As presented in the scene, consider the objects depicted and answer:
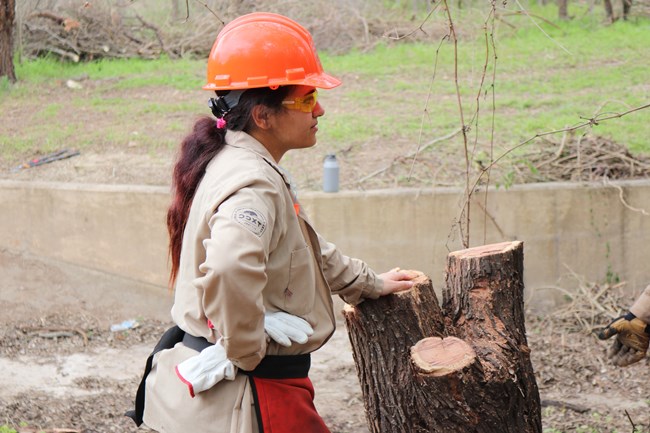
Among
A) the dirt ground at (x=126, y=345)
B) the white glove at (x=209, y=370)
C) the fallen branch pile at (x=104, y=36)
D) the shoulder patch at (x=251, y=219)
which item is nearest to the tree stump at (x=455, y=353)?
the white glove at (x=209, y=370)

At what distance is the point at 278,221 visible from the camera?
285cm

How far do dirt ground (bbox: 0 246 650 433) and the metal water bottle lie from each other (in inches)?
40.9

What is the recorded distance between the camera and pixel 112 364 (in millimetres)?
6332

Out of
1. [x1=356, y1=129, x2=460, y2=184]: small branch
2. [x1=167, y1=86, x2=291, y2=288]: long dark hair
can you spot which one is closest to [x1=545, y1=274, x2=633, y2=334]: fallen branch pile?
[x1=356, y1=129, x2=460, y2=184]: small branch

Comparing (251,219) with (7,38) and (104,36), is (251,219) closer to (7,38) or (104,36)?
(7,38)

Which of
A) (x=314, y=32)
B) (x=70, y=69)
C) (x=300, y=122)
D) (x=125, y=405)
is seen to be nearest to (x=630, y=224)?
(x=125, y=405)

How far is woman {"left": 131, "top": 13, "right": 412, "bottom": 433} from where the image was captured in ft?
8.82

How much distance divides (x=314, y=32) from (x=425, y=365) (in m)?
9.52

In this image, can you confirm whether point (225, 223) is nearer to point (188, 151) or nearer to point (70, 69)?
point (188, 151)

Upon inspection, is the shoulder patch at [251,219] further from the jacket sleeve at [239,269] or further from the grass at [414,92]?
the grass at [414,92]

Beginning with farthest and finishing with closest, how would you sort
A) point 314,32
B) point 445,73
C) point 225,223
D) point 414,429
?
point 314,32 < point 445,73 < point 414,429 < point 225,223

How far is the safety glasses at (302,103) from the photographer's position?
308 centimetres

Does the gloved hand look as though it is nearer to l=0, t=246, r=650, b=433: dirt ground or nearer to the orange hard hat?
l=0, t=246, r=650, b=433: dirt ground

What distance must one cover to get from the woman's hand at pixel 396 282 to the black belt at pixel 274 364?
665 millimetres
